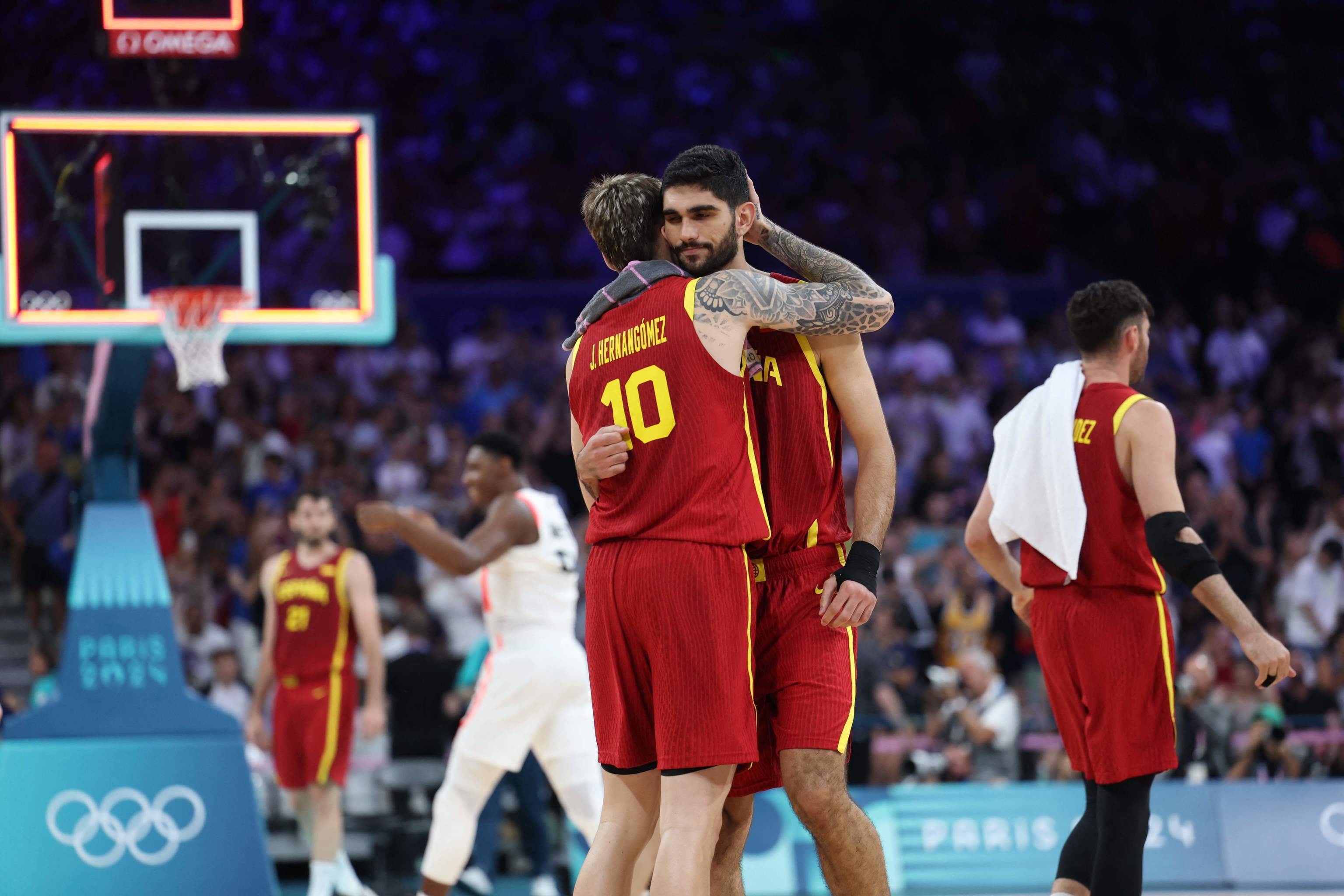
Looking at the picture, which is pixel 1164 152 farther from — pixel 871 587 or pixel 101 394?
pixel 871 587

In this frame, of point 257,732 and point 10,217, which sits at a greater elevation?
point 10,217

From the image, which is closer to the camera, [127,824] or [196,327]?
[127,824]

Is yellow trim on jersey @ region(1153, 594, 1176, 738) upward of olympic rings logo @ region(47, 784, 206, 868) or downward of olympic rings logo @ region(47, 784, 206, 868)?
upward

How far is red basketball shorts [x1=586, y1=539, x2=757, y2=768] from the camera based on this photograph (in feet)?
14.2

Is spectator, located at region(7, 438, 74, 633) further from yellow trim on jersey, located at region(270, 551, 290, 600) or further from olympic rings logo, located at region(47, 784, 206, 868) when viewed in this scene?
olympic rings logo, located at region(47, 784, 206, 868)

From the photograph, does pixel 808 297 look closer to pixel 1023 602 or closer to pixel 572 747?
pixel 1023 602

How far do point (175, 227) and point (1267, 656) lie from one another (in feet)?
19.4

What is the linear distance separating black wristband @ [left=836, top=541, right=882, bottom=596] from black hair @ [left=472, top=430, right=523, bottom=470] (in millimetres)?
3677

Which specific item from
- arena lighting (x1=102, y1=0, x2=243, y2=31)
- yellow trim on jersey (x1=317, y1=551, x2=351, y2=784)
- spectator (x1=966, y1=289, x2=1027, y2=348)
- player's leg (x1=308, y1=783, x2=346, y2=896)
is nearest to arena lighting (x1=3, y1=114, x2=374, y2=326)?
arena lighting (x1=102, y1=0, x2=243, y2=31)

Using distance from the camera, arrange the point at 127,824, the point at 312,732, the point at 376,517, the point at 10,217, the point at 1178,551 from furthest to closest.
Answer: the point at 312,732 < the point at 10,217 < the point at 127,824 < the point at 376,517 < the point at 1178,551

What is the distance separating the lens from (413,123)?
18281 mm

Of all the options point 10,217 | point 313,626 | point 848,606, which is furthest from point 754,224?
point 313,626

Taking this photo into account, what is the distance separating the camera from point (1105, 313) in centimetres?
571

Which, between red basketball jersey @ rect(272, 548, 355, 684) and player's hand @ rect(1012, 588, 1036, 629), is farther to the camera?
red basketball jersey @ rect(272, 548, 355, 684)
